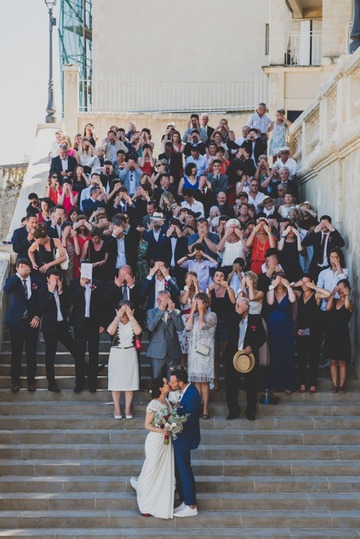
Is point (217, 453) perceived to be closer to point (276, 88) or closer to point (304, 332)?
point (304, 332)

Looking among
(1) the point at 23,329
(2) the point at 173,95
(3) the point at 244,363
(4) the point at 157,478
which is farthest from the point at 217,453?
(2) the point at 173,95

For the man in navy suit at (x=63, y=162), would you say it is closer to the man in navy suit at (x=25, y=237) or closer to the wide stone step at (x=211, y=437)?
the man in navy suit at (x=25, y=237)

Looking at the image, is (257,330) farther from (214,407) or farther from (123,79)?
(123,79)

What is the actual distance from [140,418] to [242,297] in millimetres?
2214

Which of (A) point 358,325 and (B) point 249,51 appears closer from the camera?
(A) point 358,325

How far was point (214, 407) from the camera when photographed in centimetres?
1487

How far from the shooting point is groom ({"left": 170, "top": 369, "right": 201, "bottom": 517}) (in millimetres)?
12719

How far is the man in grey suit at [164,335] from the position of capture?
→ 48.5ft

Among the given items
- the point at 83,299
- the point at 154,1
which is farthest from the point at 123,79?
the point at 83,299

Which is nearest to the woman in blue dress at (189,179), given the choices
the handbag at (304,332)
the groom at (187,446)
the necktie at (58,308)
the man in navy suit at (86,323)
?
the man in navy suit at (86,323)

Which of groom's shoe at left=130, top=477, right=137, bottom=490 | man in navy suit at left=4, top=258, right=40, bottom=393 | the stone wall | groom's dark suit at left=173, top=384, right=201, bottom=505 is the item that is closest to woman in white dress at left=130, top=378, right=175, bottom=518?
groom's dark suit at left=173, top=384, right=201, bottom=505

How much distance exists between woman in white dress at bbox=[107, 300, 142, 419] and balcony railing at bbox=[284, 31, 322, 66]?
14.7 metres

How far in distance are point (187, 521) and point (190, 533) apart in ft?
0.78

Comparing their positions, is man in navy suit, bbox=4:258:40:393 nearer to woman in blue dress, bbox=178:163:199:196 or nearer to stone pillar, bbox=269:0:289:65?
woman in blue dress, bbox=178:163:199:196
